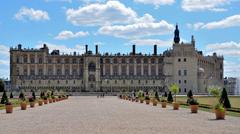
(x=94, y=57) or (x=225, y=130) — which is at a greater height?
(x=94, y=57)

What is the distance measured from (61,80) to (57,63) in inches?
198

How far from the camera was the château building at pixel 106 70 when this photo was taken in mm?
114500

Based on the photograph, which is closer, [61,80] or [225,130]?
[225,130]

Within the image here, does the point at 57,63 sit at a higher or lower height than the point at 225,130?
higher

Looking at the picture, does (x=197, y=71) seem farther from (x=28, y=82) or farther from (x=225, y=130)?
(x=225, y=130)

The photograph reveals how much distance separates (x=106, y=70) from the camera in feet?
391

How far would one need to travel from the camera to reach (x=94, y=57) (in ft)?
382

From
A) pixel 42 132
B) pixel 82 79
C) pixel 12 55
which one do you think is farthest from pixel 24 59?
pixel 42 132

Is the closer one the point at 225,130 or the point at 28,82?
the point at 225,130

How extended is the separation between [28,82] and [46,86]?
4.07m

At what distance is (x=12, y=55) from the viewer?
116 m

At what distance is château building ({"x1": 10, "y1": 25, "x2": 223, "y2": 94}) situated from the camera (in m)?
114

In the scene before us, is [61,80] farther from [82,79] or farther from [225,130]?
[225,130]

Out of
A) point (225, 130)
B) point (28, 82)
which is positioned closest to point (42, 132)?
point (225, 130)
